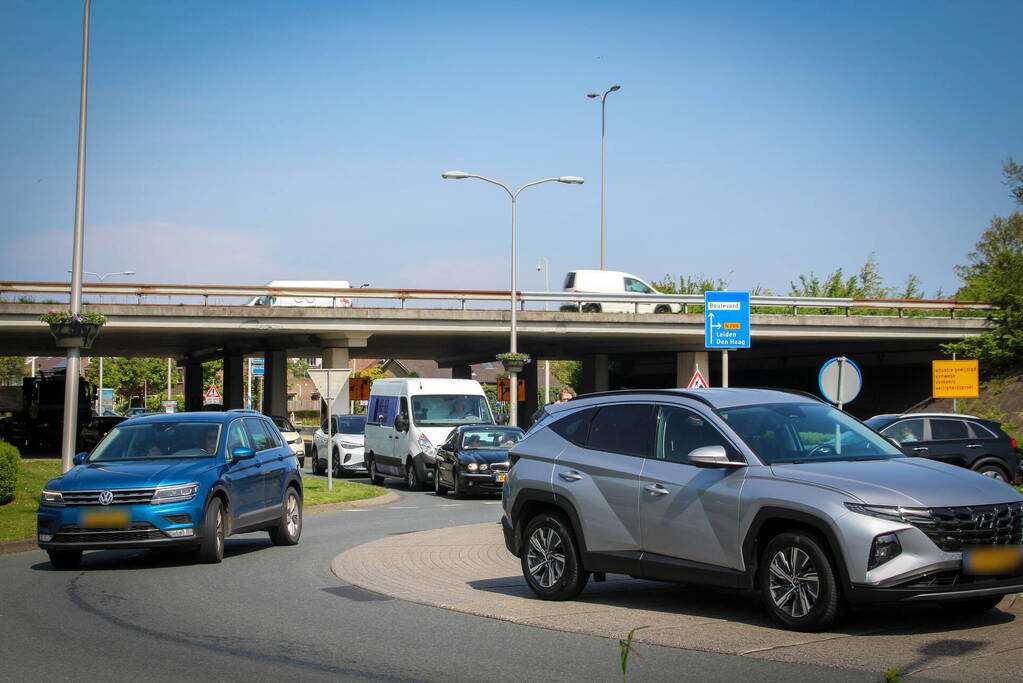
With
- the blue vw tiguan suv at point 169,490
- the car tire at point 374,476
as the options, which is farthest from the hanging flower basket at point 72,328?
the car tire at point 374,476

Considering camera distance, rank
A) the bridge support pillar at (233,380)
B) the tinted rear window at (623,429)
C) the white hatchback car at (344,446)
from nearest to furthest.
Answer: the tinted rear window at (623,429)
the white hatchback car at (344,446)
the bridge support pillar at (233,380)

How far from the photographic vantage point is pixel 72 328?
67.8 ft

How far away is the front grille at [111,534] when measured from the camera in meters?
12.0

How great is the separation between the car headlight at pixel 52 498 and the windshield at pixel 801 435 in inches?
287

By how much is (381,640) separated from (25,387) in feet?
151

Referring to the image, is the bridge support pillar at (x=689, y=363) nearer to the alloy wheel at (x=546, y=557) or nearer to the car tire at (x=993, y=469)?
the car tire at (x=993, y=469)

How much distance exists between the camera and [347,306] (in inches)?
1686

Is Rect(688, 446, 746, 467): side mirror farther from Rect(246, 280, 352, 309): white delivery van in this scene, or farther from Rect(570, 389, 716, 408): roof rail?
Rect(246, 280, 352, 309): white delivery van

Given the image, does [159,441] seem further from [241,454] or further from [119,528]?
[119,528]

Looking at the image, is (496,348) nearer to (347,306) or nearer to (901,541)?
(347,306)

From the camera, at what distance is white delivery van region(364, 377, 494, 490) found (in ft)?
87.3

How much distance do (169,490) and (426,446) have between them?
567 inches

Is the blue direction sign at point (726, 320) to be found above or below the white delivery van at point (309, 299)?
below

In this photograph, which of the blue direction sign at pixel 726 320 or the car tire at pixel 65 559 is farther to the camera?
the blue direction sign at pixel 726 320
